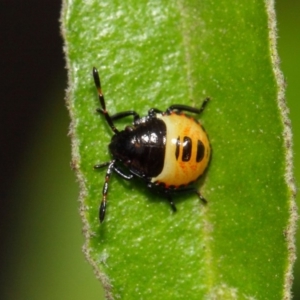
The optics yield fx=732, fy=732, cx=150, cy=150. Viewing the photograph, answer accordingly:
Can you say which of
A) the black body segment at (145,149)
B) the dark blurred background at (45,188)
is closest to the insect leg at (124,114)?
the black body segment at (145,149)

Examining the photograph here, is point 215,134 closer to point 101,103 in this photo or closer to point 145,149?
point 145,149

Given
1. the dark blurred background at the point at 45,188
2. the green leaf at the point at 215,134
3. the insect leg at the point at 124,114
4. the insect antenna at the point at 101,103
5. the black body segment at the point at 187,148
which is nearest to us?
the green leaf at the point at 215,134

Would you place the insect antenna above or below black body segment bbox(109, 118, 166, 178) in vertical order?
above

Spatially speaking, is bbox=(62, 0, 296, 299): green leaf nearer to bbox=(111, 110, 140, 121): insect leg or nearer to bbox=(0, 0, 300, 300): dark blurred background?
bbox=(111, 110, 140, 121): insect leg

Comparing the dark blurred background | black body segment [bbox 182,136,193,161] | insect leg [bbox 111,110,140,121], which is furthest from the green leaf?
the dark blurred background

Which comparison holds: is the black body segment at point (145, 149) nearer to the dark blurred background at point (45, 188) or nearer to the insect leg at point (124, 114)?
the insect leg at point (124, 114)
